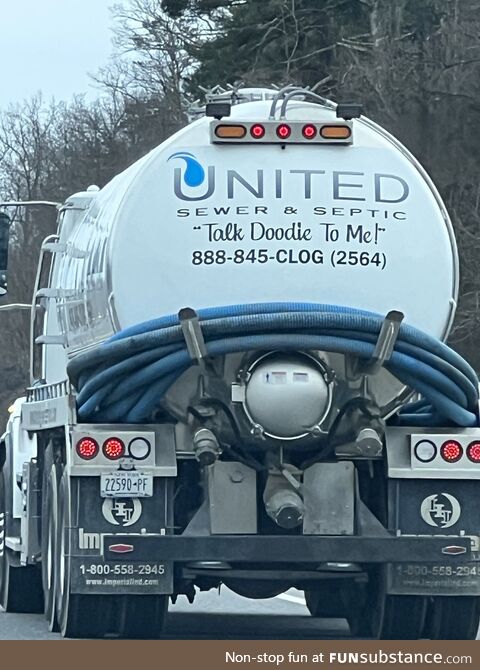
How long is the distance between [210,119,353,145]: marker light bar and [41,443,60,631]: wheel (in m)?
2.48

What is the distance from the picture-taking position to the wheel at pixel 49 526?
1203 centimetres

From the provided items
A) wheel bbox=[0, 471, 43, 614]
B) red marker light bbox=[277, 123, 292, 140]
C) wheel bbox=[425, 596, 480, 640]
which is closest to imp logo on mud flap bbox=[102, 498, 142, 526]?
wheel bbox=[425, 596, 480, 640]

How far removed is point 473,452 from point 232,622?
340 cm

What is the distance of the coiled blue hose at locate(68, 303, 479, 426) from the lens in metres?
10.6

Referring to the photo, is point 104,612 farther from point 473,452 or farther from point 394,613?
point 473,452

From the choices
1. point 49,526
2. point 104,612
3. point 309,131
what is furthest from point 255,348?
point 49,526

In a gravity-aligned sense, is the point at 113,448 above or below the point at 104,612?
above

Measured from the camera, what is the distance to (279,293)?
11023 millimetres

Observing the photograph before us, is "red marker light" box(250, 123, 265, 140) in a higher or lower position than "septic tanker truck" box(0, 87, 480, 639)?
higher

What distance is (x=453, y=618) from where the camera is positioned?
11383 millimetres

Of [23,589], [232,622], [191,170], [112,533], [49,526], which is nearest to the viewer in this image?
[112,533]
